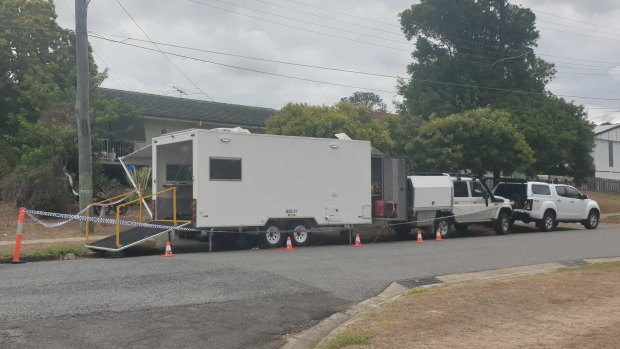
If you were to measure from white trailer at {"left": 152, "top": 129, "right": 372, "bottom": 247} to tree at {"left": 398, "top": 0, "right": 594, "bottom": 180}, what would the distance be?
15.1 meters

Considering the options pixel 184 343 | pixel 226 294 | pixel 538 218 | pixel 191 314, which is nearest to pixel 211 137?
pixel 226 294

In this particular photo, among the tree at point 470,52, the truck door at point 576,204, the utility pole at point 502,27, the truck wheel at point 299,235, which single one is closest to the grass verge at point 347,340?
the truck wheel at point 299,235

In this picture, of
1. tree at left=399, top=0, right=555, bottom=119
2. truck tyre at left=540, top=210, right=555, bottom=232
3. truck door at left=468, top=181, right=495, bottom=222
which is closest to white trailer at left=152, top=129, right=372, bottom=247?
truck door at left=468, top=181, right=495, bottom=222

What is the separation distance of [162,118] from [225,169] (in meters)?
16.2

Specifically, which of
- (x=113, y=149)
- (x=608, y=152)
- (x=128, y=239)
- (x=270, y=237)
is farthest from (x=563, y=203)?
(x=608, y=152)

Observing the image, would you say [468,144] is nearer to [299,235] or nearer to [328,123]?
[328,123]

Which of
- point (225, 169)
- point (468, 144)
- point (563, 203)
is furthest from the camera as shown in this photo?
point (468, 144)

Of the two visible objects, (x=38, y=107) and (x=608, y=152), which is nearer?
(x=38, y=107)

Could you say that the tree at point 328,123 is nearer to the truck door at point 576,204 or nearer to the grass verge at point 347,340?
the truck door at point 576,204

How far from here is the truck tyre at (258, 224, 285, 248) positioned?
16406 millimetres

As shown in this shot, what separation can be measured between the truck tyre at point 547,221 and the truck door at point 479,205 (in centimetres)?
274

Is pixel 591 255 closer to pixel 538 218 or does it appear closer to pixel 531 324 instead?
pixel 538 218

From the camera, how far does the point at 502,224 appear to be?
73.9 feet

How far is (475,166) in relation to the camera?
87.6 feet
